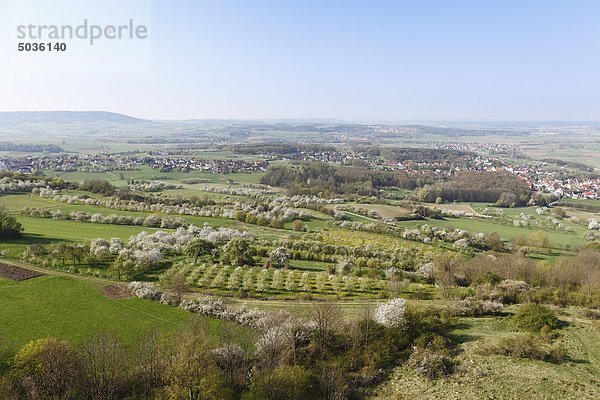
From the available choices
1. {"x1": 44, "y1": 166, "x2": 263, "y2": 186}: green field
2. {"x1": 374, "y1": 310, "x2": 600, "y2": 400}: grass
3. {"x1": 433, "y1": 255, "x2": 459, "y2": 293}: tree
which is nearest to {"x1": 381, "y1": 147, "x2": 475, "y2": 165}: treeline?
{"x1": 44, "y1": 166, "x2": 263, "y2": 186}: green field

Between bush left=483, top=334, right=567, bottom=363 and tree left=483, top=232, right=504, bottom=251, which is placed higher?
bush left=483, top=334, right=567, bottom=363

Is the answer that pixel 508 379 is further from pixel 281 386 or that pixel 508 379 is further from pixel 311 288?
pixel 311 288

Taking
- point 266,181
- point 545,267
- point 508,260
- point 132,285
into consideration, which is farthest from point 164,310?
point 266,181

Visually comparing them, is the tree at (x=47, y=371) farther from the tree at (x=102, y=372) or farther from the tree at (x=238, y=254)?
the tree at (x=238, y=254)

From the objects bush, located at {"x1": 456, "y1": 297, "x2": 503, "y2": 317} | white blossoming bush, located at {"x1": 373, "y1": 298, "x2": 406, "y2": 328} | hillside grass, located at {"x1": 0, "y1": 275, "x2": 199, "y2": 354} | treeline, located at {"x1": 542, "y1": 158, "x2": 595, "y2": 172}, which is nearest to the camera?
white blossoming bush, located at {"x1": 373, "y1": 298, "x2": 406, "y2": 328}

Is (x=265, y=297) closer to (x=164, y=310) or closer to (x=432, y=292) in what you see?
(x=164, y=310)

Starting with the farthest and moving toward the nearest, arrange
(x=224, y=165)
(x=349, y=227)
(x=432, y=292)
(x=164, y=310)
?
(x=224, y=165) → (x=349, y=227) → (x=432, y=292) → (x=164, y=310)

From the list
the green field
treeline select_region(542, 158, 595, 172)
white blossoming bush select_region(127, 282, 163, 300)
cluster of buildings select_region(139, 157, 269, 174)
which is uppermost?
treeline select_region(542, 158, 595, 172)

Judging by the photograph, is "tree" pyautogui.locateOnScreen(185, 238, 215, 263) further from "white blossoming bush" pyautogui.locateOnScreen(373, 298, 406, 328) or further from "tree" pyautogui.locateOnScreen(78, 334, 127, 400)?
"white blossoming bush" pyautogui.locateOnScreen(373, 298, 406, 328)
